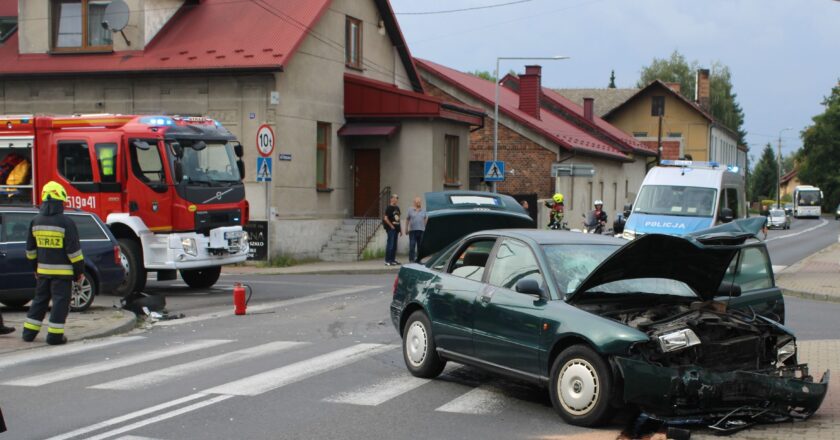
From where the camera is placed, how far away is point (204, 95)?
91.6ft

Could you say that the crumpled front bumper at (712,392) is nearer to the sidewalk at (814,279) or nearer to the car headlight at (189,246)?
the car headlight at (189,246)

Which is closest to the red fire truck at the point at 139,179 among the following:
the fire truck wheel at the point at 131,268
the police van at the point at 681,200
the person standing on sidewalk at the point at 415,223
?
the fire truck wheel at the point at 131,268

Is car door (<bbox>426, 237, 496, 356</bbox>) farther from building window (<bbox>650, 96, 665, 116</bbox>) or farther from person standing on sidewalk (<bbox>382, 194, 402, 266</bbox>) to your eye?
building window (<bbox>650, 96, 665, 116</bbox>)

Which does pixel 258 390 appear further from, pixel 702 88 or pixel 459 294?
pixel 702 88

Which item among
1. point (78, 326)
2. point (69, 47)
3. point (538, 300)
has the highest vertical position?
point (69, 47)

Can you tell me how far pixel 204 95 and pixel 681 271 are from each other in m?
21.3

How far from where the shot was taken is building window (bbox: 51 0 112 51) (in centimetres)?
2912

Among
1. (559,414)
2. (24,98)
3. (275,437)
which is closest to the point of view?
(275,437)

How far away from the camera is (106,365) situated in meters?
11.0

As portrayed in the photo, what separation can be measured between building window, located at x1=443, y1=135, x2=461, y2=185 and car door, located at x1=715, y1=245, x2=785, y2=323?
21332 mm

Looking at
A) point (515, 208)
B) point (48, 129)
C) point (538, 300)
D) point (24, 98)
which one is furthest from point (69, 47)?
point (538, 300)

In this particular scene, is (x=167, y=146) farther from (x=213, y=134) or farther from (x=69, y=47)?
(x=69, y=47)

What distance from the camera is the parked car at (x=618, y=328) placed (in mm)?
7633

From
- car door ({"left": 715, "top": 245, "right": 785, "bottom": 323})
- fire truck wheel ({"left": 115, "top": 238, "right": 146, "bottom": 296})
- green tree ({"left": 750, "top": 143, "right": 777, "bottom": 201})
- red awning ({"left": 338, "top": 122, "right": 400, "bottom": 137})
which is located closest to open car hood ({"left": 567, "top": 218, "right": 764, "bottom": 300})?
car door ({"left": 715, "top": 245, "right": 785, "bottom": 323})
